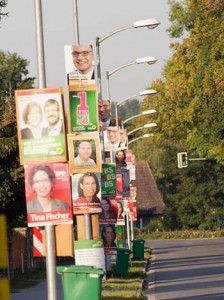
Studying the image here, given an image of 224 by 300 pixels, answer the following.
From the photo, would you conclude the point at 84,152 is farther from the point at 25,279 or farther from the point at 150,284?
the point at 25,279

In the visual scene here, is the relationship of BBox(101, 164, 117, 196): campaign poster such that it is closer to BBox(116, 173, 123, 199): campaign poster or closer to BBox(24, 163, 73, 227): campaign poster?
Result: BBox(116, 173, 123, 199): campaign poster

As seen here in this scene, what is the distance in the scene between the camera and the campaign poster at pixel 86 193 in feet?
83.4

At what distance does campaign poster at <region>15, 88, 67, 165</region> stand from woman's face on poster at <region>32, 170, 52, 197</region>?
21cm

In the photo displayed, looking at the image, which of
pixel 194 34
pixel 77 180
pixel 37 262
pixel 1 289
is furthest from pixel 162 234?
pixel 1 289

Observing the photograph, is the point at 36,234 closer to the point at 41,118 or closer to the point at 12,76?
the point at 41,118

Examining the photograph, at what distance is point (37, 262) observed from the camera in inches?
1780

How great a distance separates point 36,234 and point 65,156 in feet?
5.11

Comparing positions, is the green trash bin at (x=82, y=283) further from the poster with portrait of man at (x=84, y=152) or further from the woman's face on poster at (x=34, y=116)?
the woman's face on poster at (x=34, y=116)

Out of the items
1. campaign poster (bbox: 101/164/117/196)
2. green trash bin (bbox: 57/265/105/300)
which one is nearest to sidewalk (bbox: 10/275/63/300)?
campaign poster (bbox: 101/164/117/196)

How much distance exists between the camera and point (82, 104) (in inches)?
905

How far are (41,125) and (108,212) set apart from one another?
1728cm

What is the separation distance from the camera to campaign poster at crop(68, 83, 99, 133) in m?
22.8

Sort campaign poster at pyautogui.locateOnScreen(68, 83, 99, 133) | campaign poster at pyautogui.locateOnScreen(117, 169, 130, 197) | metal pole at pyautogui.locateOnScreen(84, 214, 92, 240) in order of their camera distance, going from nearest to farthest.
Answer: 1. campaign poster at pyautogui.locateOnScreen(68, 83, 99, 133)
2. metal pole at pyautogui.locateOnScreen(84, 214, 92, 240)
3. campaign poster at pyautogui.locateOnScreen(117, 169, 130, 197)

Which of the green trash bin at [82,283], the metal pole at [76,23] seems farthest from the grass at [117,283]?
the metal pole at [76,23]
